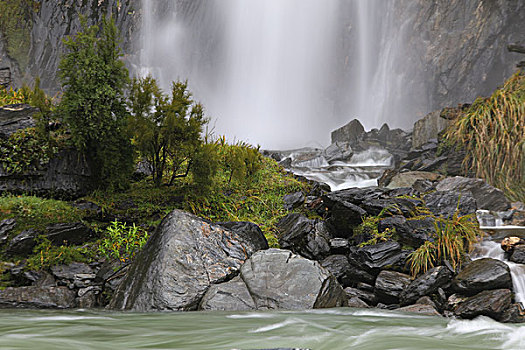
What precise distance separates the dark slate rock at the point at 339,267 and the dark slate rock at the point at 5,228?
401 cm

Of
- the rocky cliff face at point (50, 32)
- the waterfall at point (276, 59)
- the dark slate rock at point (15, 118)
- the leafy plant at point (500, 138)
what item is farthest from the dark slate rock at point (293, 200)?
the rocky cliff face at point (50, 32)

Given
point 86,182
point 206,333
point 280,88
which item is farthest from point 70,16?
point 206,333

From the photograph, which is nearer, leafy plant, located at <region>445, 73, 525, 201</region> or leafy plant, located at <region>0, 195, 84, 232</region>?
leafy plant, located at <region>0, 195, 84, 232</region>

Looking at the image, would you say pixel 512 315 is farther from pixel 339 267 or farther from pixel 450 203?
pixel 450 203

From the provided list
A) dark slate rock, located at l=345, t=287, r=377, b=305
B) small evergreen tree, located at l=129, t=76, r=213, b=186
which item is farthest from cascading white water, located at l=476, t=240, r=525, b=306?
small evergreen tree, located at l=129, t=76, r=213, b=186

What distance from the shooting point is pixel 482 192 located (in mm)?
6785

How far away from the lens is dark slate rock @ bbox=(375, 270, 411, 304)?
4059 millimetres

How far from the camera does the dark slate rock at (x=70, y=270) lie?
3995 millimetres

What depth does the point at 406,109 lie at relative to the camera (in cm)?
2066

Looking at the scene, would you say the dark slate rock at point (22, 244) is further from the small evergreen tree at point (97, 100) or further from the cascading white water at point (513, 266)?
the cascading white water at point (513, 266)

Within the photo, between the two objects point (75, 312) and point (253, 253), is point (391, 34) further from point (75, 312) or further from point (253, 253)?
point (75, 312)

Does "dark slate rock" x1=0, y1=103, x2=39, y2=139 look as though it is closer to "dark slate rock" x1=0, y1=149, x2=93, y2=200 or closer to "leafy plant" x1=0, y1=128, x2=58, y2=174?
"leafy plant" x1=0, y1=128, x2=58, y2=174

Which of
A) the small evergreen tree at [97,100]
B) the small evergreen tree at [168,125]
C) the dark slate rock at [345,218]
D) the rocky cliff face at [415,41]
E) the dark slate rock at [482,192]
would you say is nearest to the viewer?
the small evergreen tree at [97,100]

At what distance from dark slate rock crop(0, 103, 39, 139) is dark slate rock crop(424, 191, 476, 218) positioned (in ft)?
20.3
